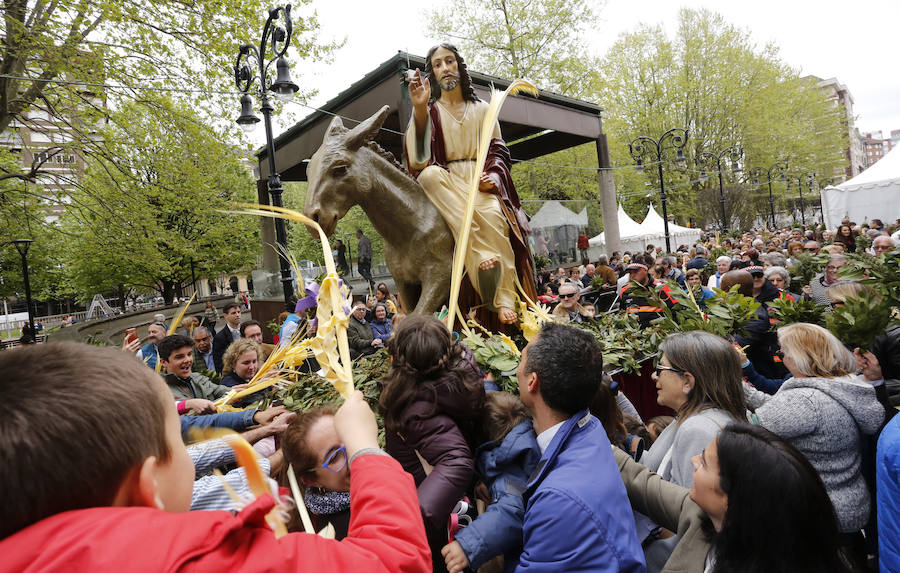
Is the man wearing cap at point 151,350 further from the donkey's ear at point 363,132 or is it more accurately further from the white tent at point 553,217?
the white tent at point 553,217

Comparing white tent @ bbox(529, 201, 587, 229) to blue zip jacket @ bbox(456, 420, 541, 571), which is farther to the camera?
white tent @ bbox(529, 201, 587, 229)

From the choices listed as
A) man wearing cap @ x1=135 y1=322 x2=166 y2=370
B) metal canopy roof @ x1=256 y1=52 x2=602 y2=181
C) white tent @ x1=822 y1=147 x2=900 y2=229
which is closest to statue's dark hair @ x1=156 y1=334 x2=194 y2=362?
man wearing cap @ x1=135 y1=322 x2=166 y2=370

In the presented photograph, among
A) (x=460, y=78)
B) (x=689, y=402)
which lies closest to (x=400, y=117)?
(x=460, y=78)

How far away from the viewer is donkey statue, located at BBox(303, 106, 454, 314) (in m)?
3.69

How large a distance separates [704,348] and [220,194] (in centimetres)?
2346

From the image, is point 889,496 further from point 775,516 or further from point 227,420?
point 227,420

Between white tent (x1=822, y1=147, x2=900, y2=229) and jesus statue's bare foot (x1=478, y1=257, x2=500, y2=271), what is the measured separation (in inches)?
853

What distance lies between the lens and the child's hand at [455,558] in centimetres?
166

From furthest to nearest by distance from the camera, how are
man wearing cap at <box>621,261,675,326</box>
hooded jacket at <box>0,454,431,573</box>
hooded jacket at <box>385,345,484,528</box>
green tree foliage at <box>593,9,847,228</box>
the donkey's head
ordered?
green tree foliage at <box>593,9,847,228</box> < man wearing cap at <box>621,261,675,326</box> < the donkey's head < hooded jacket at <box>385,345,484,528</box> < hooded jacket at <box>0,454,431,573</box>

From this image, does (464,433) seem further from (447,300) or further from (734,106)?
(734,106)

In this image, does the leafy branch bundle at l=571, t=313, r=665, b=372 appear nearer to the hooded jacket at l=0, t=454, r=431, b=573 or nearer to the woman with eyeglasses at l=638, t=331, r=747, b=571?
the woman with eyeglasses at l=638, t=331, r=747, b=571

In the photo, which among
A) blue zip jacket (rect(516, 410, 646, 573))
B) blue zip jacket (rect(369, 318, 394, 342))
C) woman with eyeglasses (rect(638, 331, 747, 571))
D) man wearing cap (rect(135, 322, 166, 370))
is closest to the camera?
blue zip jacket (rect(516, 410, 646, 573))

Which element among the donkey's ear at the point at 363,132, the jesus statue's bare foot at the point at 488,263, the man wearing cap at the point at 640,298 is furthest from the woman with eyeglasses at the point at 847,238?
the donkey's ear at the point at 363,132

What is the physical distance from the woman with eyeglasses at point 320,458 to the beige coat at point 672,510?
1084mm
